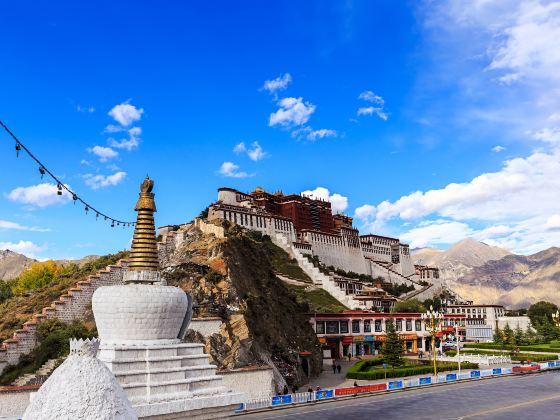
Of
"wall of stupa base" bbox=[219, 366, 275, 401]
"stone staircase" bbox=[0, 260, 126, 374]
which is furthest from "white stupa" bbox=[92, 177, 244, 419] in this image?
"stone staircase" bbox=[0, 260, 126, 374]

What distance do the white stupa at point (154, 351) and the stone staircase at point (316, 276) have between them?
2956 inches

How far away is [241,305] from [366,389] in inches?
471

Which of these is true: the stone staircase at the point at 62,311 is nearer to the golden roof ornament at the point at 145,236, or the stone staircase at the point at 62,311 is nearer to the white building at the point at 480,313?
the golden roof ornament at the point at 145,236

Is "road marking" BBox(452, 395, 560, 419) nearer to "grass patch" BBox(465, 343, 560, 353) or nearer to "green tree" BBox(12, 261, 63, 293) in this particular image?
"grass patch" BBox(465, 343, 560, 353)

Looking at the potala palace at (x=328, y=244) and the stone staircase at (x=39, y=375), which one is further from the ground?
the potala palace at (x=328, y=244)

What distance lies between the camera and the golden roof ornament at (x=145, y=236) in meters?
22.2

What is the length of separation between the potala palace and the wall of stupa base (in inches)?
2317

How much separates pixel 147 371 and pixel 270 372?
18.7 m

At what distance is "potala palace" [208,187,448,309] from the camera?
106 meters

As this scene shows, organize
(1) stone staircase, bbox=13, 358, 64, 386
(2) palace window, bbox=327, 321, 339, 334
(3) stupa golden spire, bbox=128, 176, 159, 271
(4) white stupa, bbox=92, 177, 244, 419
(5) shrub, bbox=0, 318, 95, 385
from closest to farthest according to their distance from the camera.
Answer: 1. (4) white stupa, bbox=92, 177, 244, 419
2. (3) stupa golden spire, bbox=128, 176, 159, 271
3. (1) stone staircase, bbox=13, 358, 64, 386
4. (5) shrub, bbox=0, 318, 95, 385
5. (2) palace window, bbox=327, 321, 339, 334

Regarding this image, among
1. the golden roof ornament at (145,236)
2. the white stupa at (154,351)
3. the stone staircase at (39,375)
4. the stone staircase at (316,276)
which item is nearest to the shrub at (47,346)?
the stone staircase at (39,375)

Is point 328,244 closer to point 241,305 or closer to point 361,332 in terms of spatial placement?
point 361,332

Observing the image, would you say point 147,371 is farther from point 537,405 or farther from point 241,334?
point 537,405

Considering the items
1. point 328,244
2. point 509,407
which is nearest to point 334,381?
point 509,407
